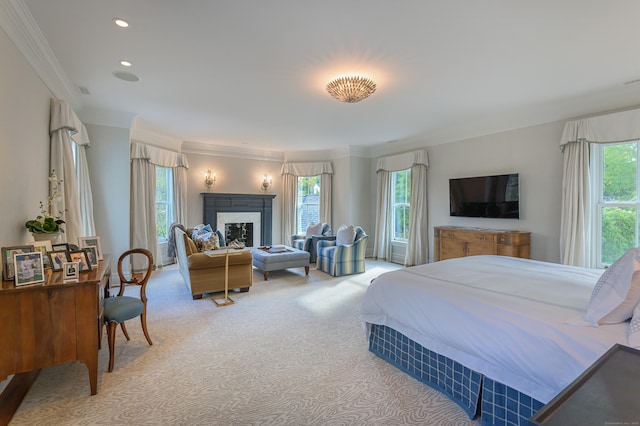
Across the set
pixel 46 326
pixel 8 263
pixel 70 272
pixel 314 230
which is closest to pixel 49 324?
pixel 46 326

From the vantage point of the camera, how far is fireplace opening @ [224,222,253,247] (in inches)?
287

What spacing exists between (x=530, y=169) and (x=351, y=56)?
3.66 m

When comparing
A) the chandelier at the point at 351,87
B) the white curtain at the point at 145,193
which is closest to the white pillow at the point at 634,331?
the chandelier at the point at 351,87

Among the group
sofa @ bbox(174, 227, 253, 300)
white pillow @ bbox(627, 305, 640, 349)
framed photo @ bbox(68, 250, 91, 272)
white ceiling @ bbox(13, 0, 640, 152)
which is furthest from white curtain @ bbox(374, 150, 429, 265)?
framed photo @ bbox(68, 250, 91, 272)

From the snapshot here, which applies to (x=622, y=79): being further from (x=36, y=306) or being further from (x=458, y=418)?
(x=36, y=306)

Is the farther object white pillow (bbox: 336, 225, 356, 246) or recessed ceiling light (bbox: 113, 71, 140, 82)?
white pillow (bbox: 336, 225, 356, 246)

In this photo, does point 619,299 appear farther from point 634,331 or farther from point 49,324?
point 49,324

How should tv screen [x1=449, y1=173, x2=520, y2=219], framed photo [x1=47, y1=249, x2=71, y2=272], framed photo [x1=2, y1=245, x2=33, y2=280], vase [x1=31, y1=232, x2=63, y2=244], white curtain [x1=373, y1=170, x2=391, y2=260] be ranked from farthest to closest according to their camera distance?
white curtain [x1=373, y1=170, x2=391, y2=260] → tv screen [x1=449, y1=173, x2=520, y2=219] → vase [x1=31, y1=232, x2=63, y2=244] → framed photo [x1=47, y1=249, x2=71, y2=272] → framed photo [x1=2, y1=245, x2=33, y2=280]

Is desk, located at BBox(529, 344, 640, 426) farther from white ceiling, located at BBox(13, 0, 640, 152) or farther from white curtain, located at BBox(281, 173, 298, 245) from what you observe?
white curtain, located at BBox(281, 173, 298, 245)

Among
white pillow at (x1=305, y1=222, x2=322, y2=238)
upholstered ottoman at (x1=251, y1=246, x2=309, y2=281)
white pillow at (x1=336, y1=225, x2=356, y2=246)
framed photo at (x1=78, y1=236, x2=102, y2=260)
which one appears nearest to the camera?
framed photo at (x1=78, y1=236, x2=102, y2=260)

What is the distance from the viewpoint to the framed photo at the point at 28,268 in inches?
76.8

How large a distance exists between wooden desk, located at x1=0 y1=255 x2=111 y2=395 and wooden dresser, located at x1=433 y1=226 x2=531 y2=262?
5045mm

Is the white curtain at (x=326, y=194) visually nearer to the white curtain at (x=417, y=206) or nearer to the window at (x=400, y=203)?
the window at (x=400, y=203)

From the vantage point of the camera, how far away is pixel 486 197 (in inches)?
206
